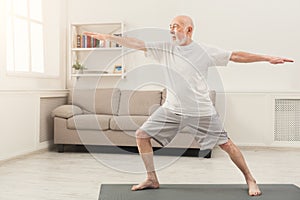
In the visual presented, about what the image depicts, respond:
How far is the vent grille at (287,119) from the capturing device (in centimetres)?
496

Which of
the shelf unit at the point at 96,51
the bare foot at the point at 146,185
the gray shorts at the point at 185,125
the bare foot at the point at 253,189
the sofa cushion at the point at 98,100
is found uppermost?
the shelf unit at the point at 96,51

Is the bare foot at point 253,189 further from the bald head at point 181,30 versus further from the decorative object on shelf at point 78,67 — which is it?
the decorative object on shelf at point 78,67

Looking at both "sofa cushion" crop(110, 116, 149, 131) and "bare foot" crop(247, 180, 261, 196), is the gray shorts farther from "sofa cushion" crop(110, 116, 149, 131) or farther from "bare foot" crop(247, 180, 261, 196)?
"sofa cushion" crop(110, 116, 149, 131)

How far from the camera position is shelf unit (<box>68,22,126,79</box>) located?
17.1 feet

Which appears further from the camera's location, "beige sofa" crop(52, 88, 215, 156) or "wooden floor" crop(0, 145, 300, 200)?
"beige sofa" crop(52, 88, 215, 156)

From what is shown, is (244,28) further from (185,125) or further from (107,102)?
(185,125)

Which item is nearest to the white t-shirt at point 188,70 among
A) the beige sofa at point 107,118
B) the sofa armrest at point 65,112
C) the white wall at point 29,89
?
the beige sofa at point 107,118

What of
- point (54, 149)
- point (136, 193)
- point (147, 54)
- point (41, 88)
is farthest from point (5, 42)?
point (136, 193)

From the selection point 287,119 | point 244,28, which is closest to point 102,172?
point 287,119

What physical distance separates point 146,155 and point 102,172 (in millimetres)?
1004

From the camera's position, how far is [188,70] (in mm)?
2465

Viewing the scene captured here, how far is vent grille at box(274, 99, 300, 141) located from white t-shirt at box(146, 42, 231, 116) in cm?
270

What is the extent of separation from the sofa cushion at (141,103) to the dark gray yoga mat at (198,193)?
211 cm

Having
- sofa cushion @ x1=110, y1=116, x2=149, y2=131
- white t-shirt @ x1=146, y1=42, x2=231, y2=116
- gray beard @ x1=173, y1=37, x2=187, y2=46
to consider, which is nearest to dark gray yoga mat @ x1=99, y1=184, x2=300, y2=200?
white t-shirt @ x1=146, y1=42, x2=231, y2=116
